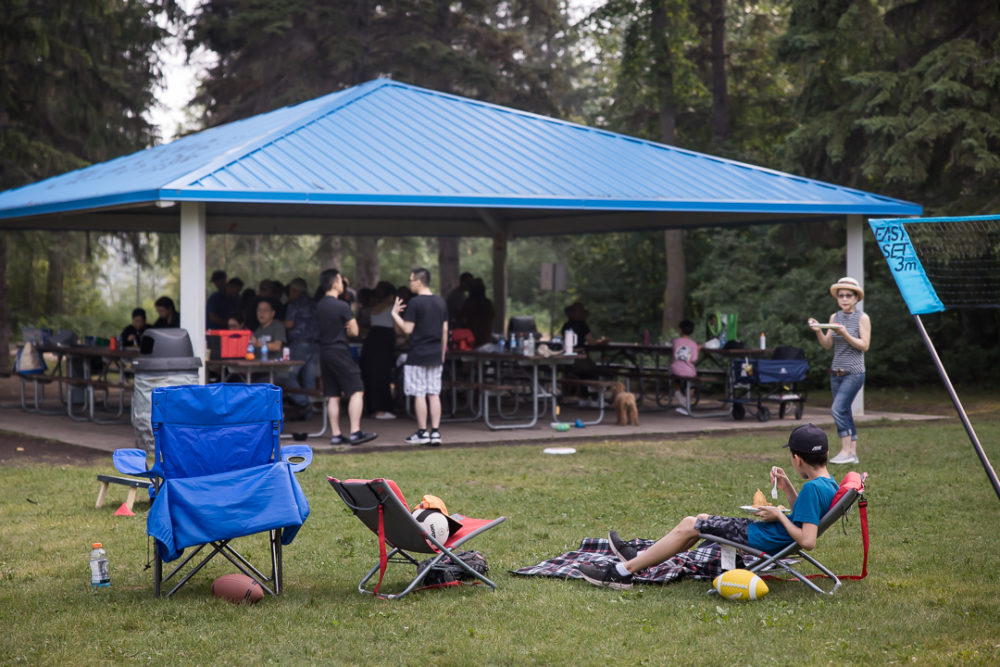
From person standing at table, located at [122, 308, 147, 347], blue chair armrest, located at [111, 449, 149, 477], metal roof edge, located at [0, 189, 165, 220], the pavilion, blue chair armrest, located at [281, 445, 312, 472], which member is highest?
the pavilion

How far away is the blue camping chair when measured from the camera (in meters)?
5.46

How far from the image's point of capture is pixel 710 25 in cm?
2622

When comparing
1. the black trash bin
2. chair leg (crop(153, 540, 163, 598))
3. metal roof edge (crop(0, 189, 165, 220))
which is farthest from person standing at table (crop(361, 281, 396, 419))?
chair leg (crop(153, 540, 163, 598))

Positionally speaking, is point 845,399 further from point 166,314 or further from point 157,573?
point 166,314

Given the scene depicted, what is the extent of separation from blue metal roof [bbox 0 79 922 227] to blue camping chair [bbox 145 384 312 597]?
17.3 feet

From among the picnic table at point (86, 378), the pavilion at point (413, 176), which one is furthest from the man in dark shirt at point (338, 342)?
the picnic table at point (86, 378)

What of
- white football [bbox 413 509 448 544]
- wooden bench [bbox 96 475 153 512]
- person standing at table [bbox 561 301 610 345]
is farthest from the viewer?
person standing at table [bbox 561 301 610 345]

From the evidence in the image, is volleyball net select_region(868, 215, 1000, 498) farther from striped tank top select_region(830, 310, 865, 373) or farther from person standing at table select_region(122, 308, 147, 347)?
person standing at table select_region(122, 308, 147, 347)

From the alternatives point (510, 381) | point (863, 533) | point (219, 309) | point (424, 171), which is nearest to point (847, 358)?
point (863, 533)

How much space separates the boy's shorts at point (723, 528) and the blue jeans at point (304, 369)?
26.2 ft

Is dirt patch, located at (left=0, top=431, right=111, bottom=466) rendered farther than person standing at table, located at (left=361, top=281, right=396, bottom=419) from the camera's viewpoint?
No

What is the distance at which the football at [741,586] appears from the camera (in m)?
5.58

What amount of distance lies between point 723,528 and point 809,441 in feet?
1.96

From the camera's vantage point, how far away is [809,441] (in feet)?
18.6
